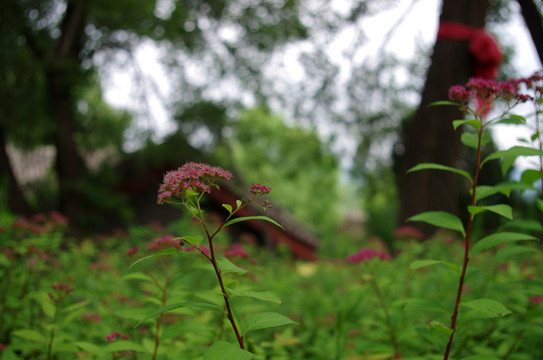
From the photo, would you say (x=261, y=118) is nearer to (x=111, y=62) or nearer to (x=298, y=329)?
(x=111, y=62)

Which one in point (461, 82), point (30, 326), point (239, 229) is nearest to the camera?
point (30, 326)

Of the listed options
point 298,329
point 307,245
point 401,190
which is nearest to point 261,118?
point 307,245

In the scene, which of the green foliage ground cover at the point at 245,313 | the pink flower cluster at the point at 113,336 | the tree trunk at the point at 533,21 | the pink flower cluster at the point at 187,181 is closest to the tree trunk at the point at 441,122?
the green foliage ground cover at the point at 245,313

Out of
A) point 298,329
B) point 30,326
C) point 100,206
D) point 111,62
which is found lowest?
point 100,206

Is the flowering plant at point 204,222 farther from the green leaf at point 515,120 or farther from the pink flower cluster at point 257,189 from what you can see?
the green leaf at point 515,120

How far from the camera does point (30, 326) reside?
1.87 m

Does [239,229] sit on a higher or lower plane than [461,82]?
lower

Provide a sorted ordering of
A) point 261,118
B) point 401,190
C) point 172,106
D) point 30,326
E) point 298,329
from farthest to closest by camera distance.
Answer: point 261,118 → point 172,106 → point 401,190 → point 298,329 → point 30,326

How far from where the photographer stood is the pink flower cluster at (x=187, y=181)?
0.96 metres

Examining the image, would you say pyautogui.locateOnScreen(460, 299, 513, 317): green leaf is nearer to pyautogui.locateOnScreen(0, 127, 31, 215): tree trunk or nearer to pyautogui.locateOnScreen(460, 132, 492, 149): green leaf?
pyautogui.locateOnScreen(460, 132, 492, 149): green leaf

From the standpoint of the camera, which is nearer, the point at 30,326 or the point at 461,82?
the point at 30,326

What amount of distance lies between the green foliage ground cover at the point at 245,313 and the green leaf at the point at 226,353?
10 centimetres

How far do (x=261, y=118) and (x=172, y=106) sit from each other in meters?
20.3

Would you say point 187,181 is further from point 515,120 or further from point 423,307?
point 515,120
